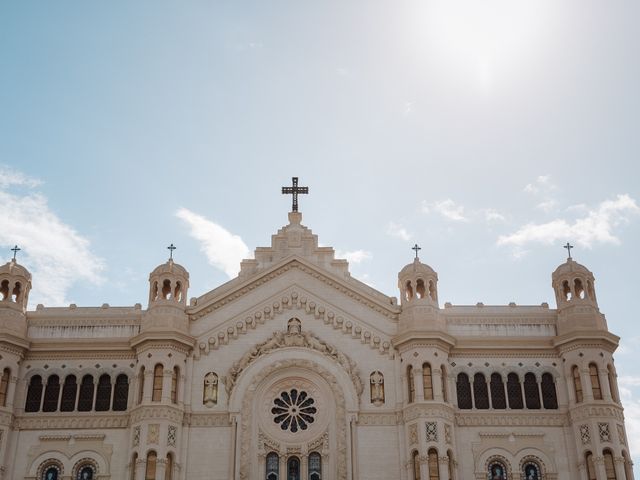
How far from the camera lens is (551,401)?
45000mm

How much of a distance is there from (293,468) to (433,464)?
680 centimetres

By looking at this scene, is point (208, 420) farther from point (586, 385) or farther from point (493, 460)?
point (586, 385)

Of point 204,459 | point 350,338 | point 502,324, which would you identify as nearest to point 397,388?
point 350,338

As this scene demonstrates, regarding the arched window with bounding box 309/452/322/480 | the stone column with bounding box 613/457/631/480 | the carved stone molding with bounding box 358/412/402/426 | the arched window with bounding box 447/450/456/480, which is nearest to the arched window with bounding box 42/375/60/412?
the arched window with bounding box 309/452/322/480

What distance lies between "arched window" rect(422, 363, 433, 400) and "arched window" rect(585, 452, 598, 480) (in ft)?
26.0

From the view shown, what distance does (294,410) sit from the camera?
1764 inches

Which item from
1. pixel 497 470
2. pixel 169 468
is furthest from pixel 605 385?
pixel 169 468

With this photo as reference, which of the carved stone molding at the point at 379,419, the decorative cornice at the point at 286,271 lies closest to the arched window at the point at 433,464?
the carved stone molding at the point at 379,419

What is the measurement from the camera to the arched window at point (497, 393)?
147 ft

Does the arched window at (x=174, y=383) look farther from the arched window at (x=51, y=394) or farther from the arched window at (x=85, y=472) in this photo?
the arched window at (x=51, y=394)

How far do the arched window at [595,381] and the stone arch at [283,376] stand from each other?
38.4 ft

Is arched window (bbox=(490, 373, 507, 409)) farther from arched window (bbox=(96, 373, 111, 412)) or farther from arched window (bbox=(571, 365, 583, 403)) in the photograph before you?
arched window (bbox=(96, 373, 111, 412))

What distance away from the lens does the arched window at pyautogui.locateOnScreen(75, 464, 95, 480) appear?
43.3m

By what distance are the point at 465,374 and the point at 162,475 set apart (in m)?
15.9
